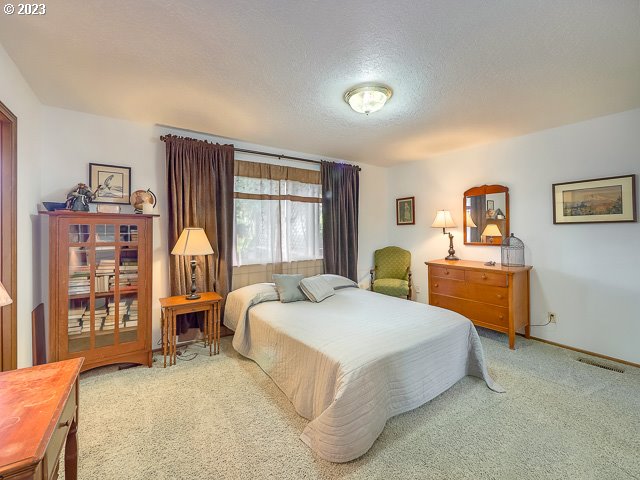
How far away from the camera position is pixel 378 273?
16.0 ft

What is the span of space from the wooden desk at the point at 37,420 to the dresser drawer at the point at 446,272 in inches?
145

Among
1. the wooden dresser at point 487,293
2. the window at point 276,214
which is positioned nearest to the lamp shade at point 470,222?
the wooden dresser at point 487,293

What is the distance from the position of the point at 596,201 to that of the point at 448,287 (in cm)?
175

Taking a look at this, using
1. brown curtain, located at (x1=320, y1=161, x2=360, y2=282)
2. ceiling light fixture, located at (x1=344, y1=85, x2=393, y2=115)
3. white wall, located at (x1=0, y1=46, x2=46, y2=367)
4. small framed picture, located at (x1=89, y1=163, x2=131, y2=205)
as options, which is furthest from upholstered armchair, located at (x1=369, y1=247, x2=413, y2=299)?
white wall, located at (x1=0, y1=46, x2=46, y2=367)

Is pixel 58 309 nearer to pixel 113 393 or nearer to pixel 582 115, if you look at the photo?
pixel 113 393

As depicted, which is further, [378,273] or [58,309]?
[378,273]

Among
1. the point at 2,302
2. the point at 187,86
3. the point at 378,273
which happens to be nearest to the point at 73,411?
the point at 2,302

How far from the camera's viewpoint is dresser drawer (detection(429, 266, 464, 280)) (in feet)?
11.7

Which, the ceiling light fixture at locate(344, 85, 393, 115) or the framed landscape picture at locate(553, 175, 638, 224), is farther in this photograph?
the framed landscape picture at locate(553, 175, 638, 224)

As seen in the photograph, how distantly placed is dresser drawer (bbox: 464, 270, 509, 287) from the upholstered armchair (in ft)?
3.22

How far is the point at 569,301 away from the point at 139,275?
4515 millimetres

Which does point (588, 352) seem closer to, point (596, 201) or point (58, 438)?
point (596, 201)

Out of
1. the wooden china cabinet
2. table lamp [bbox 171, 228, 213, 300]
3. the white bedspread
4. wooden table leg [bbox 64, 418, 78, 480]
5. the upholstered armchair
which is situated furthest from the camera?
the upholstered armchair

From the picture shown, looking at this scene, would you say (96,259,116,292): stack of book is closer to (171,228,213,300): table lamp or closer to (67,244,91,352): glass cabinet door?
(67,244,91,352): glass cabinet door
